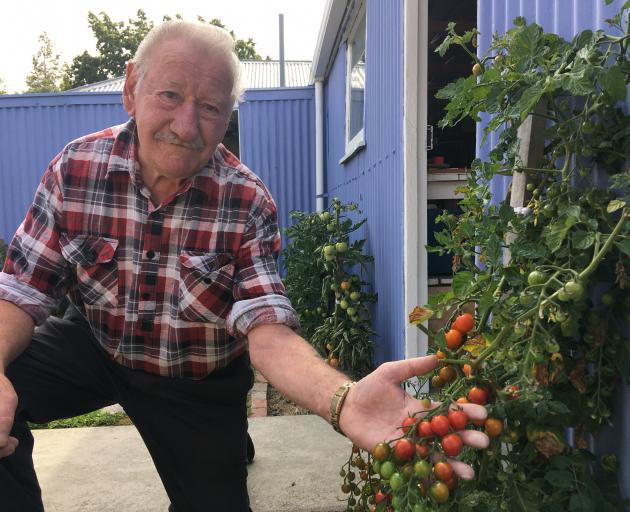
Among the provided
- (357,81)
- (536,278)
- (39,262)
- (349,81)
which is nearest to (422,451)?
(536,278)

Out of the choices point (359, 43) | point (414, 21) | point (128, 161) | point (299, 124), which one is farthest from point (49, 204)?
point (299, 124)

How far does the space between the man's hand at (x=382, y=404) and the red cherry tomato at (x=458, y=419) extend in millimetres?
169

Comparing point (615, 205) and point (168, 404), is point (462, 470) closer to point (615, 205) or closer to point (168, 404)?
point (615, 205)

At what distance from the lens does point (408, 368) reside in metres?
1.30

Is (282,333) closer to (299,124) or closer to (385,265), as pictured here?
(385,265)

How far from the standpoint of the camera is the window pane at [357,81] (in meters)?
5.54

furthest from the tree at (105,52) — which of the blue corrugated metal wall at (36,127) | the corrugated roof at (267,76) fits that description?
the blue corrugated metal wall at (36,127)

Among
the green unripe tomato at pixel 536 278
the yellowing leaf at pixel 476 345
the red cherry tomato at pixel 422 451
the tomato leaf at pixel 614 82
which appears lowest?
the red cherry tomato at pixel 422 451

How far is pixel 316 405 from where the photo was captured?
1.55 metres

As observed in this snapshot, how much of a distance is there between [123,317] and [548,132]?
60.2 inches

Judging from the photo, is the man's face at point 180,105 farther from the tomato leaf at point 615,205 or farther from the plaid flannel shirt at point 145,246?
the tomato leaf at point 615,205

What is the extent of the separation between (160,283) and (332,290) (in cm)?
284

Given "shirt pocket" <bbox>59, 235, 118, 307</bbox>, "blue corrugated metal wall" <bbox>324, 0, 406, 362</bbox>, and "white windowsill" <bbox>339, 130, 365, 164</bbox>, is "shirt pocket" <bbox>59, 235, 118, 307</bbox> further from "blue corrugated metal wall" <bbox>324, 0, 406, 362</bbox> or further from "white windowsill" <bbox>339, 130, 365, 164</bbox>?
"white windowsill" <bbox>339, 130, 365, 164</bbox>

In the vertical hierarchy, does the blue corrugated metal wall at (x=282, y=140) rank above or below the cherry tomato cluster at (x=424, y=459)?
above
